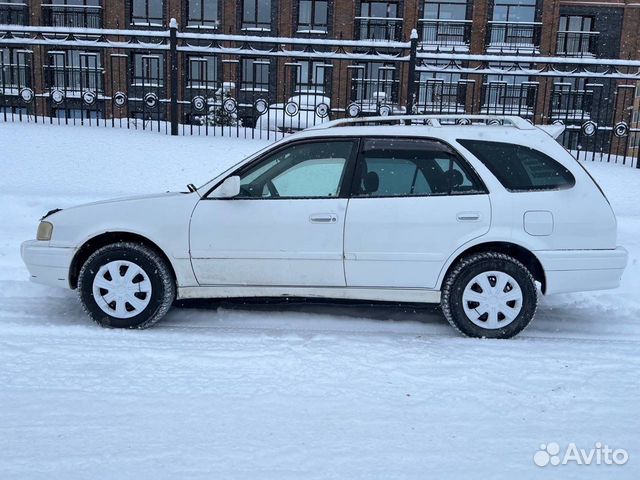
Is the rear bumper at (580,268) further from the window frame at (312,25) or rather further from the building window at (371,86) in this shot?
the window frame at (312,25)

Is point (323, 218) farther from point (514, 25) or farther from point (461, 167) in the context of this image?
point (514, 25)

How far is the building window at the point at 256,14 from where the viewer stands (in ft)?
107

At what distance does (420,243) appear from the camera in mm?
4500

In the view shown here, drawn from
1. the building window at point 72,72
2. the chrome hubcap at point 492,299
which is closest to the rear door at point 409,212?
the chrome hubcap at point 492,299

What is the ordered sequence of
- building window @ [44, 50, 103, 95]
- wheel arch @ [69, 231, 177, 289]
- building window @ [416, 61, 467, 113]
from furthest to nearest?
1. building window @ [416, 61, 467, 113]
2. building window @ [44, 50, 103, 95]
3. wheel arch @ [69, 231, 177, 289]

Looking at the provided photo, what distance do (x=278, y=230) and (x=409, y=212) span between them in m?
1.04

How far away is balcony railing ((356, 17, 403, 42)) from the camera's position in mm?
32375

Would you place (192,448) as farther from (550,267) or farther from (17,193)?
(17,193)

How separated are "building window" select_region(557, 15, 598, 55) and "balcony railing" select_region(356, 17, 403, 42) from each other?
9.84 metres

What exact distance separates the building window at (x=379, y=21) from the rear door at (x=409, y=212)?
2994 cm

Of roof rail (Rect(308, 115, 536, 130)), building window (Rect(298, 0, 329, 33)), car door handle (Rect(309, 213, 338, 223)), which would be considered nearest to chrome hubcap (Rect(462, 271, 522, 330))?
car door handle (Rect(309, 213, 338, 223))

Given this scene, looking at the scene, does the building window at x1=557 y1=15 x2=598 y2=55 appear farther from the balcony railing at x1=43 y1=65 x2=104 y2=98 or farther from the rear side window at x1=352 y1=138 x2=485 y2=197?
the rear side window at x1=352 y1=138 x2=485 y2=197

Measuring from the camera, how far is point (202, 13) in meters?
32.6

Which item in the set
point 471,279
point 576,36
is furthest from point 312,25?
point 471,279
